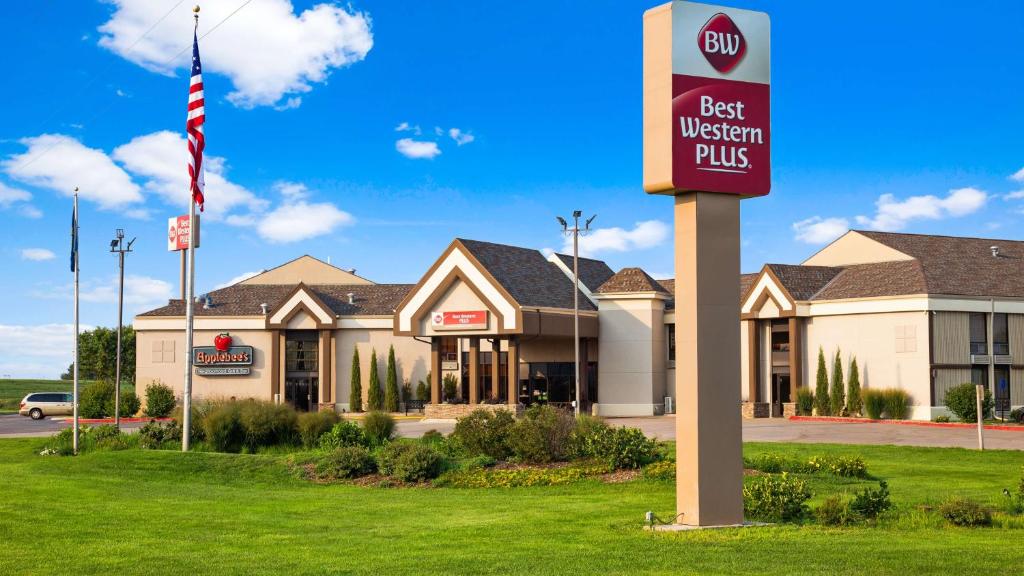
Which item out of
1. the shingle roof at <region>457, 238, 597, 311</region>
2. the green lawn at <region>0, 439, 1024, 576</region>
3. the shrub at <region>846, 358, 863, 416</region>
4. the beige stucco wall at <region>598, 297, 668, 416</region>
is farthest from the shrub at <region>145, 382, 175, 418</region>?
the shrub at <region>846, 358, 863, 416</region>

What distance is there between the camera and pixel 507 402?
52.9 metres

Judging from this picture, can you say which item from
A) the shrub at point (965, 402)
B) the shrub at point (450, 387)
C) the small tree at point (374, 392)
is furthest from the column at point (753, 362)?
the small tree at point (374, 392)

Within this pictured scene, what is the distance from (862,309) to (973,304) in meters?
4.87

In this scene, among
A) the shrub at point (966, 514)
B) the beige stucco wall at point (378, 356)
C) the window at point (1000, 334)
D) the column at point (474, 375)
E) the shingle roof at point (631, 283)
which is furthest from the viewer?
the beige stucco wall at point (378, 356)

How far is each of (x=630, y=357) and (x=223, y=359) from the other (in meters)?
23.8

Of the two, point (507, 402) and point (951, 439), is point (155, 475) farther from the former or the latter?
point (507, 402)

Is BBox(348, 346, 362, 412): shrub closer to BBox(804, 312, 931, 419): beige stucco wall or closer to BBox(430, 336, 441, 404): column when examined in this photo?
BBox(430, 336, 441, 404): column

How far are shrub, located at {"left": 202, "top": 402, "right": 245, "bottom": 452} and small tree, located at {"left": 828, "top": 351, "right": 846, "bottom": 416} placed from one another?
101 feet

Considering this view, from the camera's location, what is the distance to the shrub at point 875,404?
4847 cm

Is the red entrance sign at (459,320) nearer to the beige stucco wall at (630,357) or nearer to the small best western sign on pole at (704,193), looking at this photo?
the beige stucco wall at (630,357)

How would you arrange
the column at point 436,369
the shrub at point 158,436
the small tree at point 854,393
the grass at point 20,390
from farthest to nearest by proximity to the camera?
the grass at point 20,390 < the column at point 436,369 < the small tree at point 854,393 < the shrub at point 158,436

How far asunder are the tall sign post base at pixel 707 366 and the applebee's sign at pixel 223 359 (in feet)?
162

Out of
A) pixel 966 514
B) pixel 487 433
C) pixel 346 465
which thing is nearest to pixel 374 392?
pixel 487 433

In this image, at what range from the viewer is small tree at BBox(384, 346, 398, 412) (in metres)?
59.2
